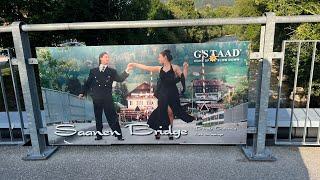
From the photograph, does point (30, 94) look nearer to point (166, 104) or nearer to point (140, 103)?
point (140, 103)

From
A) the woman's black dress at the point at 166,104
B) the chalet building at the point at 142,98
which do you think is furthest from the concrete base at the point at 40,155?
the woman's black dress at the point at 166,104

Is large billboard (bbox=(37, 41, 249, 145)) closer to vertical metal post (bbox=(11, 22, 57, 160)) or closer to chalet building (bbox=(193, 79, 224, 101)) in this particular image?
chalet building (bbox=(193, 79, 224, 101))

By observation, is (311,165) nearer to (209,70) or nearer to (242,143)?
(242,143)

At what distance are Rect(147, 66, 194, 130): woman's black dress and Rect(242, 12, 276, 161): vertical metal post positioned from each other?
30.4 inches

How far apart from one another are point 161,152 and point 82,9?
14.7 metres

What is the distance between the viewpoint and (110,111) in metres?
3.96

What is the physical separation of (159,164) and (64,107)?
1.33 metres

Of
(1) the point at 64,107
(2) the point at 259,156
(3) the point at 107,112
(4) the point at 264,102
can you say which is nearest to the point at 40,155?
(1) the point at 64,107

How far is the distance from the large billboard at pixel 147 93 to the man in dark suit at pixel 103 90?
1cm

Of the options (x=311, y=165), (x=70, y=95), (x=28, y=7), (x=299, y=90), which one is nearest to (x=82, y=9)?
(x=28, y=7)

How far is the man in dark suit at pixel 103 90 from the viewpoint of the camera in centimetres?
382

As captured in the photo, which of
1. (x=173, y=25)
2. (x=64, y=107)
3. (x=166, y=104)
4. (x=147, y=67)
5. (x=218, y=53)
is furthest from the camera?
(x=64, y=107)

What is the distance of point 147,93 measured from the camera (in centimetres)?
388

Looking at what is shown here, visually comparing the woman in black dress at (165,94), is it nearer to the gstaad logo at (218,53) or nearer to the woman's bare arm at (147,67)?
the woman's bare arm at (147,67)
